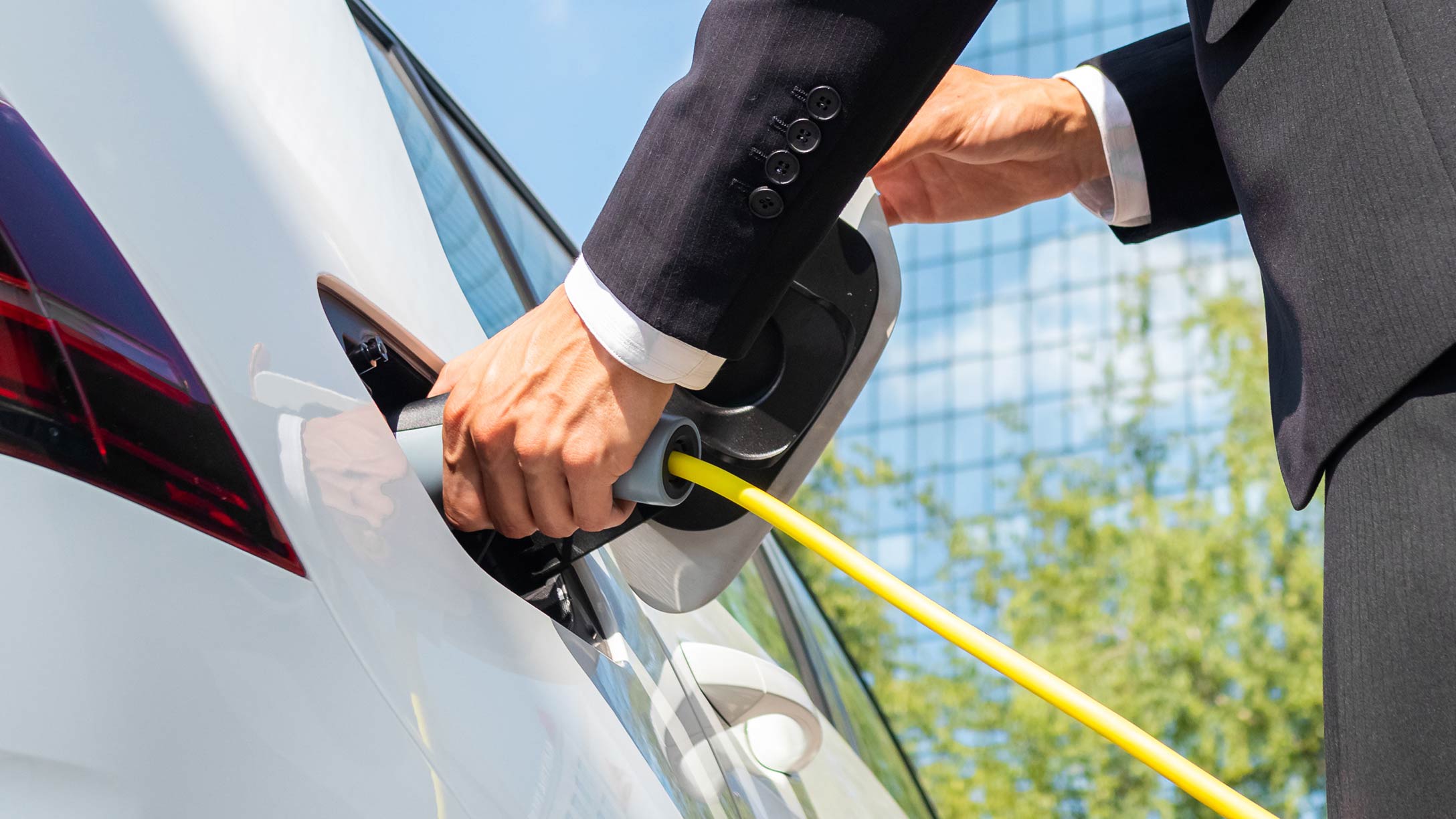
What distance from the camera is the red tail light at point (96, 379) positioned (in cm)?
64

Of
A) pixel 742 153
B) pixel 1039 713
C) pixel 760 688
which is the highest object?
pixel 742 153

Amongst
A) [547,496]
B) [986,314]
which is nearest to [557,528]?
[547,496]

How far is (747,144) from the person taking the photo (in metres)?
1.03

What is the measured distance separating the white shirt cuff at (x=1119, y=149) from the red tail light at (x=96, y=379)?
117 cm

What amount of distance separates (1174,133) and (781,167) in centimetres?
71

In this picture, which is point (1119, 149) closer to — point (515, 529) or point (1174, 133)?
point (1174, 133)

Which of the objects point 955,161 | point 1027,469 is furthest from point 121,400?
point 1027,469

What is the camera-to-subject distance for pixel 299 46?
3.68 feet

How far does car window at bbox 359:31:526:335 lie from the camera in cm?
138

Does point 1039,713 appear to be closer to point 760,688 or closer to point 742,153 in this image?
point 760,688

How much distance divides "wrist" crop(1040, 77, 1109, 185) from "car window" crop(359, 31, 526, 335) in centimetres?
74

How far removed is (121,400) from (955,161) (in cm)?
132

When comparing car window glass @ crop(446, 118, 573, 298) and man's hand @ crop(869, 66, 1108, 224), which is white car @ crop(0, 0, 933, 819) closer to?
man's hand @ crop(869, 66, 1108, 224)

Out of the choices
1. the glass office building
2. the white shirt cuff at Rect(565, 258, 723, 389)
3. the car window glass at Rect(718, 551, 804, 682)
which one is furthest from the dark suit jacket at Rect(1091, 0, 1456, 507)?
the glass office building
